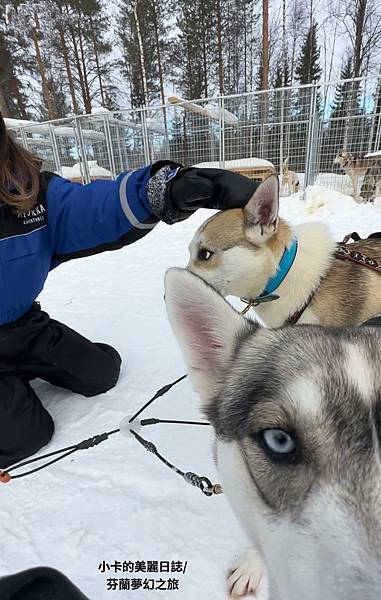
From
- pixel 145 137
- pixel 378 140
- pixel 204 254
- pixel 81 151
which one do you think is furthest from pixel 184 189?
pixel 81 151

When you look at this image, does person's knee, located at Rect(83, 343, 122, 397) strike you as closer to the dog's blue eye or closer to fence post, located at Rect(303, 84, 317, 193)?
the dog's blue eye

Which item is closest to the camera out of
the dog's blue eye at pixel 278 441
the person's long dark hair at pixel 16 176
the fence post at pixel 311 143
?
the dog's blue eye at pixel 278 441

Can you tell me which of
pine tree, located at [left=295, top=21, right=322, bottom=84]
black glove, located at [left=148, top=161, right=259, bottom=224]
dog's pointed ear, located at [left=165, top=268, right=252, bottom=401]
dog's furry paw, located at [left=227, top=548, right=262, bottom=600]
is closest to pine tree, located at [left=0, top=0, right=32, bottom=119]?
pine tree, located at [left=295, top=21, right=322, bottom=84]

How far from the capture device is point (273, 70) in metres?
21.2

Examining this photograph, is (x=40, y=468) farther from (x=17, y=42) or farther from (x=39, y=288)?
(x=17, y=42)

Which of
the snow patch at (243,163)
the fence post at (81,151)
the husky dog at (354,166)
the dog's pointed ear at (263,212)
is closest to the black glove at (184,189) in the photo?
the dog's pointed ear at (263,212)

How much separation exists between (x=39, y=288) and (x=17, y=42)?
20091mm

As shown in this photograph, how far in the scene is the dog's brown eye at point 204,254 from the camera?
251cm

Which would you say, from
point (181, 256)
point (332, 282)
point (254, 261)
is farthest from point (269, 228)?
point (181, 256)

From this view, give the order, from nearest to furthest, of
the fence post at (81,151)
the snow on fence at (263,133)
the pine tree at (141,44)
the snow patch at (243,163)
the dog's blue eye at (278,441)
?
the dog's blue eye at (278,441), the snow on fence at (263,133), the snow patch at (243,163), the fence post at (81,151), the pine tree at (141,44)

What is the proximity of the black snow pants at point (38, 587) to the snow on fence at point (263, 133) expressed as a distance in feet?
28.7

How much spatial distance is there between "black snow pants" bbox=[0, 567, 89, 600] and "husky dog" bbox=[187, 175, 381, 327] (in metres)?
1.52

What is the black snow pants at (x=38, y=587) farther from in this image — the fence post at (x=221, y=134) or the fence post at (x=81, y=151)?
the fence post at (x=81, y=151)

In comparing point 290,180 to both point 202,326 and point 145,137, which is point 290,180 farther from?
point 202,326
